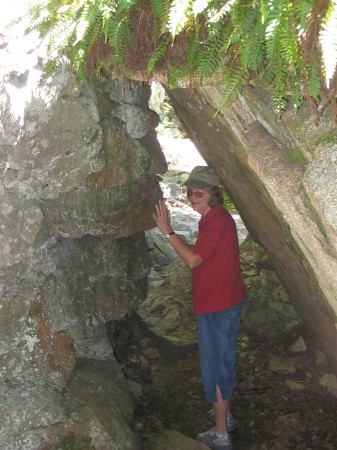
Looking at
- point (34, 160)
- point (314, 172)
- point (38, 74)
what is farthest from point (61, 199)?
point (314, 172)

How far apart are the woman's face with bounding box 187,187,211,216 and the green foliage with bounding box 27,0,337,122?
4.13ft

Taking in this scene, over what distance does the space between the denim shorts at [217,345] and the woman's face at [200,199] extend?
3.11 feet

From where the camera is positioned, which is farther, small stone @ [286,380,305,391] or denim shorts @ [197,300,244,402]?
small stone @ [286,380,305,391]

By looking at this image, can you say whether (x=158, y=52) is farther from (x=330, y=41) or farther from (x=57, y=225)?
(x=57, y=225)

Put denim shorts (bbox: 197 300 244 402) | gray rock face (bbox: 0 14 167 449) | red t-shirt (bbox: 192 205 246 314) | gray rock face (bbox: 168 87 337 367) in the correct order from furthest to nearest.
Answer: denim shorts (bbox: 197 300 244 402) → red t-shirt (bbox: 192 205 246 314) → gray rock face (bbox: 0 14 167 449) → gray rock face (bbox: 168 87 337 367)

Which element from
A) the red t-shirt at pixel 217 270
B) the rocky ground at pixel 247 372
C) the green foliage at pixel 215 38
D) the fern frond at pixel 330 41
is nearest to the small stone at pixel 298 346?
the rocky ground at pixel 247 372

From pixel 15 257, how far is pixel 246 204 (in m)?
2.86

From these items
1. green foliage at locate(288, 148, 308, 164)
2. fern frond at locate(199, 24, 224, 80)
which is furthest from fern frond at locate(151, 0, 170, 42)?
green foliage at locate(288, 148, 308, 164)

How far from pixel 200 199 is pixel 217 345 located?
53.4 inches

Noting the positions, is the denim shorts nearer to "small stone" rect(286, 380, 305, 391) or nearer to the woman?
the woman

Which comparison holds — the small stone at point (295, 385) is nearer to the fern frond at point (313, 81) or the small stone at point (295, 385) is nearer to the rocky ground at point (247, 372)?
the rocky ground at point (247, 372)

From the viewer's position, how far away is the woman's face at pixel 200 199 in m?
5.01

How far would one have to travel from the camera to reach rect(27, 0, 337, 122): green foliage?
2746mm

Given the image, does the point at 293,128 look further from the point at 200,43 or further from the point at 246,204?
the point at 246,204
